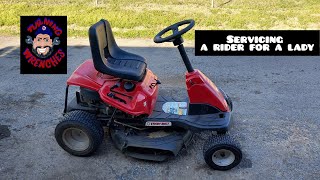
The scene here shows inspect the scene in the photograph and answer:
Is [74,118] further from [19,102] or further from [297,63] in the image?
[297,63]

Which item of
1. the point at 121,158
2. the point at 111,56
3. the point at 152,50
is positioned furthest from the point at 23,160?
the point at 152,50

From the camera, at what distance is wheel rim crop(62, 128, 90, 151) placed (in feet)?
13.0

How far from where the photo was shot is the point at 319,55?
24.0ft

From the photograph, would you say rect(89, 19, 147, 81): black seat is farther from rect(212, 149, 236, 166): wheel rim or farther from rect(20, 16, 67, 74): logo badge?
rect(20, 16, 67, 74): logo badge

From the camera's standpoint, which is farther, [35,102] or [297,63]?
[297,63]

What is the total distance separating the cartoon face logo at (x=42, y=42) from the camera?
6.96 meters

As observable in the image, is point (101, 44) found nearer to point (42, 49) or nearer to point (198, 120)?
point (198, 120)

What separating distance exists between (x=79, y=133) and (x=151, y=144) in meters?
0.80

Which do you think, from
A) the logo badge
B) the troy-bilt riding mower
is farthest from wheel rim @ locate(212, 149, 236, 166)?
the logo badge

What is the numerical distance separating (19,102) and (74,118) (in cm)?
182

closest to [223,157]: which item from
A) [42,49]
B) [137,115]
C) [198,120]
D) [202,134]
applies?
[198,120]

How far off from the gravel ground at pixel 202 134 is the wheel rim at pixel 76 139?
0.43 ft

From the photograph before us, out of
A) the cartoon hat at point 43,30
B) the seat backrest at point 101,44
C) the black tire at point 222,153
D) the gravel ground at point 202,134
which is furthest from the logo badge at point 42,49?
the black tire at point 222,153

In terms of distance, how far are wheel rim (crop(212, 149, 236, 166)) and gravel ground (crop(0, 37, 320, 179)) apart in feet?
0.35
